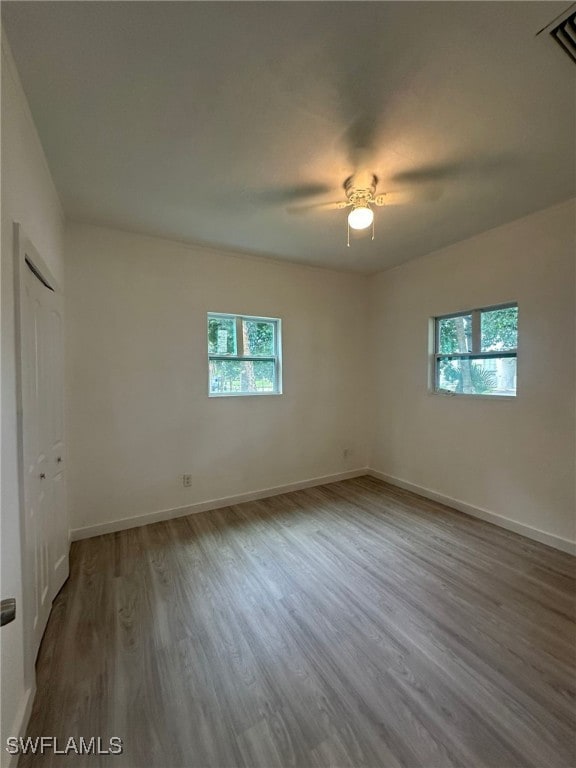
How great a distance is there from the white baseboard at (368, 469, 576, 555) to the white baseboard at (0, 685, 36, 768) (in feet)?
11.3

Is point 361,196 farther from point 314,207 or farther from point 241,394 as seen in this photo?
point 241,394

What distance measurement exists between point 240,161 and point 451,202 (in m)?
1.63

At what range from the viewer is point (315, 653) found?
1.56 metres

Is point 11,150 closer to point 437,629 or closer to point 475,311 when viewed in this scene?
point 437,629

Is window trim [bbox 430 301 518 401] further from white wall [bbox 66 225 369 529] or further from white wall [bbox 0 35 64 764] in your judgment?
white wall [bbox 0 35 64 764]

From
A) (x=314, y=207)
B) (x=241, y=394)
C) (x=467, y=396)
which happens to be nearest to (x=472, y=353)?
(x=467, y=396)

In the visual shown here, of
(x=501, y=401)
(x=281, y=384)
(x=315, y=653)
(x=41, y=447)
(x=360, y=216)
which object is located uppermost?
(x=360, y=216)

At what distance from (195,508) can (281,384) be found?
1655 mm

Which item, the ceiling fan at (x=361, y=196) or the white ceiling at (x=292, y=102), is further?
the ceiling fan at (x=361, y=196)

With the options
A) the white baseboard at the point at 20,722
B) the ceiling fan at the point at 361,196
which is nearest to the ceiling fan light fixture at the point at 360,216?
the ceiling fan at the point at 361,196

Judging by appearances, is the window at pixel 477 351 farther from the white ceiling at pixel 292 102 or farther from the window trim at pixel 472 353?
the white ceiling at pixel 292 102

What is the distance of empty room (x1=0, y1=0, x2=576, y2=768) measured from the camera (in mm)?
1182

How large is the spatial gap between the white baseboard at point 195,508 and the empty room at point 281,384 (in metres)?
0.04

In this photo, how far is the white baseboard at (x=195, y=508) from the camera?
8.95ft
